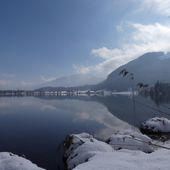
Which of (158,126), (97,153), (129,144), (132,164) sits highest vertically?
(132,164)

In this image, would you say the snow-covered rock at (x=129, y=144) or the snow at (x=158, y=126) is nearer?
the snow-covered rock at (x=129, y=144)

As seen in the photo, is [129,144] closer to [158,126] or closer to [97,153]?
[97,153]

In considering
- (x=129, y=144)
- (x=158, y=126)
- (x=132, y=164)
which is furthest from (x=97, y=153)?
(x=158, y=126)

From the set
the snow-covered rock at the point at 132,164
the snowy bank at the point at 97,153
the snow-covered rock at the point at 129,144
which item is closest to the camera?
the snow-covered rock at the point at 132,164

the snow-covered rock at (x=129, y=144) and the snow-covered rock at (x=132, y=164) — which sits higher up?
the snow-covered rock at (x=132, y=164)

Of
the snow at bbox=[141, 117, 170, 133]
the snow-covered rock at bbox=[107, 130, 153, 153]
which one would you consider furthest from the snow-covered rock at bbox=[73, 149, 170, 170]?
the snow at bbox=[141, 117, 170, 133]

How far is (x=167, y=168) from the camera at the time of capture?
28.6 feet

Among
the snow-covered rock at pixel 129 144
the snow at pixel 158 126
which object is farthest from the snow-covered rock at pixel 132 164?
the snow at pixel 158 126

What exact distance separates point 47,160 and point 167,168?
18903 millimetres

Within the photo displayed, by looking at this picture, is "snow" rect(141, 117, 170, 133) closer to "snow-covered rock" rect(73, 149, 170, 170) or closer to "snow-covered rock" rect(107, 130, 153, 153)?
"snow-covered rock" rect(107, 130, 153, 153)

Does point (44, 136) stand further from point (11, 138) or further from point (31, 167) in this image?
point (31, 167)

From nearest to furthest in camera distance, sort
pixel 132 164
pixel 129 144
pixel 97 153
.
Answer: pixel 132 164, pixel 97 153, pixel 129 144

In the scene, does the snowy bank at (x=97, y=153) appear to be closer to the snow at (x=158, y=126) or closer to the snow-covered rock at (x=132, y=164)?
the snow-covered rock at (x=132, y=164)

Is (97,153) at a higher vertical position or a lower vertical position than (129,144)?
higher
